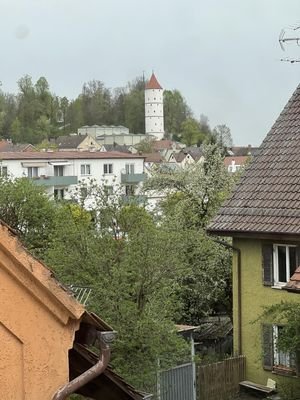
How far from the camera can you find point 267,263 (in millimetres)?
20281

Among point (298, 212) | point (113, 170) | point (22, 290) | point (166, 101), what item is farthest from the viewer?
point (166, 101)

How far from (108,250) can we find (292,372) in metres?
6.58

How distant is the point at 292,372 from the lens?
1962cm

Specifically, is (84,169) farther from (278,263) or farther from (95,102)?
(95,102)

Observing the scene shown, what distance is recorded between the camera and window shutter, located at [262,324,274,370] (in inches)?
793

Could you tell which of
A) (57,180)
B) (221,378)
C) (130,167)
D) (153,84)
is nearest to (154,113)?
(153,84)

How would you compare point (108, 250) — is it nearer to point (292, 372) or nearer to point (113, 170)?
point (292, 372)

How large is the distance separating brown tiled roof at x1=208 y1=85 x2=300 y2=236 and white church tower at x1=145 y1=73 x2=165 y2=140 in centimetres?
13327

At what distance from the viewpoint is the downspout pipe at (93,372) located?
A: 5.30 metres

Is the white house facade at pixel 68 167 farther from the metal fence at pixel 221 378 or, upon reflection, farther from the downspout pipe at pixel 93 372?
the downspout pipe at pixel 93 372

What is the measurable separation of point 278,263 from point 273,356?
254cm

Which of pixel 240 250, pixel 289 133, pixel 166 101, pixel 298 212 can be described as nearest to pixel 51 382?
pixel 298 212

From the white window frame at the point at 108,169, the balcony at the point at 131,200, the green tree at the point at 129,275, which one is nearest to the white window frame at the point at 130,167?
the white window frame at the point at 108,169

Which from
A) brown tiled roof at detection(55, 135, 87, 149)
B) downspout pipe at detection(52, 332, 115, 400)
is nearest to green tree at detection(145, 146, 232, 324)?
downspout pipe at detection(52, 332, 115, 400)
